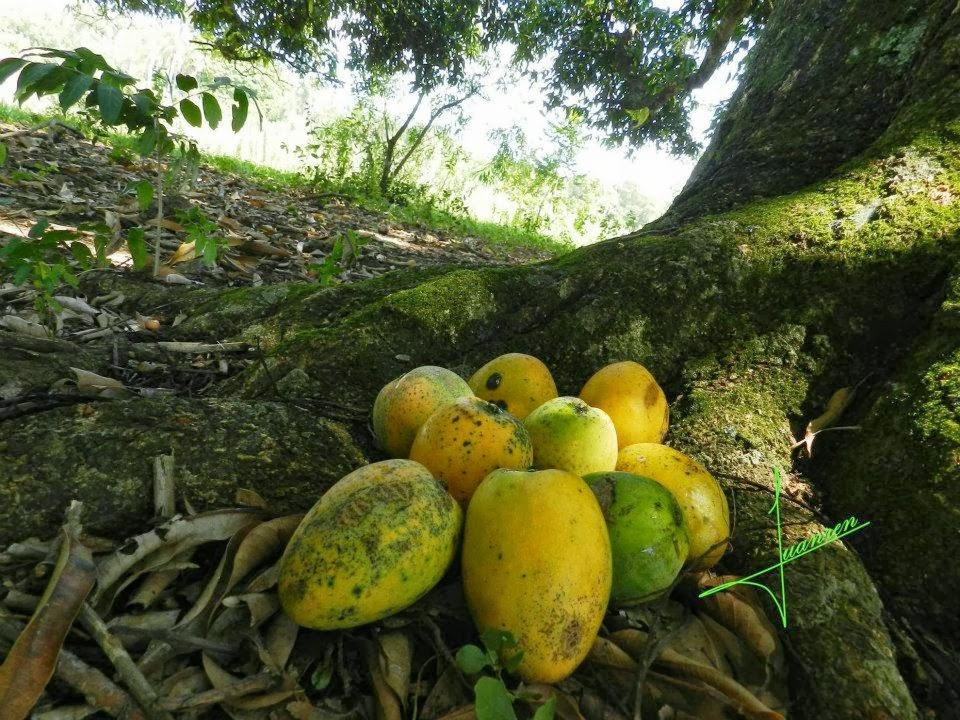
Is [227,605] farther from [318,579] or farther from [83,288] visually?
[83,288]

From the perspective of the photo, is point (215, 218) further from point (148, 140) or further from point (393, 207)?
point (393, 207)

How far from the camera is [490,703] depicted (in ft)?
3.10

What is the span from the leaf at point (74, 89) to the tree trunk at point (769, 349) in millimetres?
911

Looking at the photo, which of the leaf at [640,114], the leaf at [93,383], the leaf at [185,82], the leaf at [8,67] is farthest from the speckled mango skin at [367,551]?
the leaf at [640,114]

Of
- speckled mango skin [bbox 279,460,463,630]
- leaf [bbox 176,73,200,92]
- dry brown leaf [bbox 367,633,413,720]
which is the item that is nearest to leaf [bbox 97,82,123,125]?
leaf [bbox 176,73,200,92]

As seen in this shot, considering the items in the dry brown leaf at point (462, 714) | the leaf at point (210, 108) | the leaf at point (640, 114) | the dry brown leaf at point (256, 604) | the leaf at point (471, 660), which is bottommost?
the dry brown leaf at point (256, 604)

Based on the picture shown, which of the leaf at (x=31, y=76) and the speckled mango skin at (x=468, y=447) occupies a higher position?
the leaf at (x=31, y=76)

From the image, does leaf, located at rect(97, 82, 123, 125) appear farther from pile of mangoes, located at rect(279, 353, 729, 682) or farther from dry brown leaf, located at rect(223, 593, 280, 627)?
dry brown leaf, located at rect(223, 593, 280, 627)

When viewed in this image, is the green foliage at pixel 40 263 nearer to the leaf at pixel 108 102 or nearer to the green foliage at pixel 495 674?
the leaf at pixel 108 102

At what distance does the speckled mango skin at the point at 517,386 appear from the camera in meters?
1.75

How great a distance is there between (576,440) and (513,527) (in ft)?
1.38

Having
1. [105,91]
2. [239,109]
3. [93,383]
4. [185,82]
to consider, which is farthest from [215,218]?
[93,383]

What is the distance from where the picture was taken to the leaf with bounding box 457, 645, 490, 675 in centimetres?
103

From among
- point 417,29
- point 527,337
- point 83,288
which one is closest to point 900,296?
point 527,337
